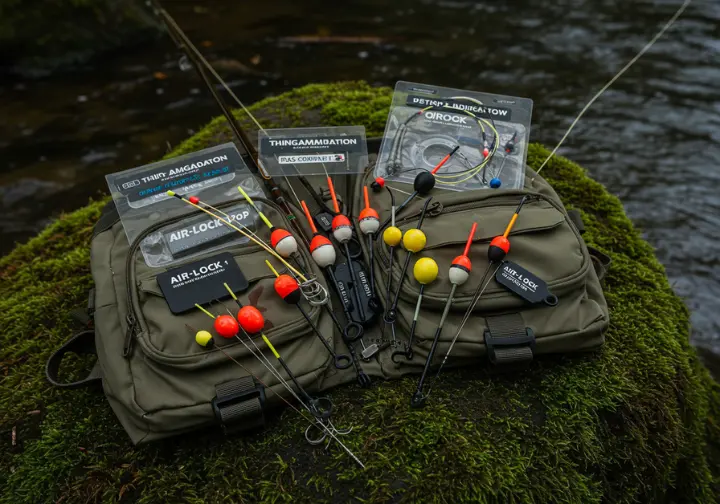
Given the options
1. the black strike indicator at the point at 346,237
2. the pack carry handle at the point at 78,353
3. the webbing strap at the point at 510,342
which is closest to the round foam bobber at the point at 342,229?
the black strike indicator at the point at 346,237

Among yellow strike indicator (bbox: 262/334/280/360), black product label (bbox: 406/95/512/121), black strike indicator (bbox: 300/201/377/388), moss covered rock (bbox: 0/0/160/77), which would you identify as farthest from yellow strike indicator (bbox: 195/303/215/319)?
moss covered rock (bbox: 0/0/160/77)

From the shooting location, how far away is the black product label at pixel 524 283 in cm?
237

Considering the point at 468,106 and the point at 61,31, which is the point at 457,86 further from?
the point at 61,31

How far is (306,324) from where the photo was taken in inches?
93.1

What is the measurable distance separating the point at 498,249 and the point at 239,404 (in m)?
1.29

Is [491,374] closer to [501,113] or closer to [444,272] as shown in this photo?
[444,272]

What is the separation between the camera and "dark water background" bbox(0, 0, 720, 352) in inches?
207

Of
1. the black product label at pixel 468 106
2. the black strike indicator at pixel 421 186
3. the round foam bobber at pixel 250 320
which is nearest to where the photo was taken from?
the round foam bobber at pixel 250 320

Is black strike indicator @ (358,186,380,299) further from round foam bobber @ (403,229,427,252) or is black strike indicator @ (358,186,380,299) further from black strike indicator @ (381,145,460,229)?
round foam bobber @ (403,229,427,252)

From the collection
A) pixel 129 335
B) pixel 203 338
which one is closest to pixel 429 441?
pixel 203 338

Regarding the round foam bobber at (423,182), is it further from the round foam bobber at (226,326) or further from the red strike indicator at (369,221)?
the round foam bobber at (226,326)

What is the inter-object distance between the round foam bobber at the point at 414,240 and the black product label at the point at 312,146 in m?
0.84

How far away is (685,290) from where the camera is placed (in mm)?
4652

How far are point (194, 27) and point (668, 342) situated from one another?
287 inches
